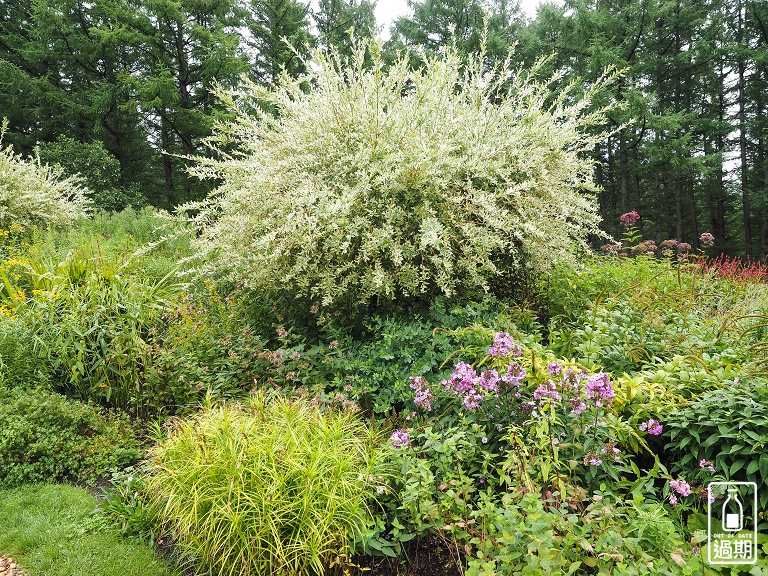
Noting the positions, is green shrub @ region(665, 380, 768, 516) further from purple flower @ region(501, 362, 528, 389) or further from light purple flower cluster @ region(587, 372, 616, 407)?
purple flower @ region(501, 362, 528, 389)

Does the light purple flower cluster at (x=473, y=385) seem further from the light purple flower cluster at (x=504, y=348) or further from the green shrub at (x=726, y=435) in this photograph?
the green shrub at (x=726, y=435)

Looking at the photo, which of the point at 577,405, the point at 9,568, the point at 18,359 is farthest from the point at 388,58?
the point at 9,568

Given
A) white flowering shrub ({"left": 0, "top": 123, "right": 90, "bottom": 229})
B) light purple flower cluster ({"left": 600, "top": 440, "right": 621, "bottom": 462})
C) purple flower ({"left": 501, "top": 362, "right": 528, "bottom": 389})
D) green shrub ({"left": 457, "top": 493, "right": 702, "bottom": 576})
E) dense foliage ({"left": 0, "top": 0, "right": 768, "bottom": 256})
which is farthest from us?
dense foliage ({"left": 0, "top": 0, "right": 768, "bottom": 256})

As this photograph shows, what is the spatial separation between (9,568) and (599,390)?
3.14 m

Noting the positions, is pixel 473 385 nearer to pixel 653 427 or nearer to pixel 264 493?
pixel 653 427

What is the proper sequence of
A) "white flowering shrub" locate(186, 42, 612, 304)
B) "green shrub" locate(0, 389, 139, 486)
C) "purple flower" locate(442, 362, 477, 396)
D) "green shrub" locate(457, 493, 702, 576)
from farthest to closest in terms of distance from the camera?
"white flowering shrub" locate(186, 42, 612, 304)
"green shrub" locate(0, 389, 139, 486)
"purple flower" locate(442, 362, 477, 396)
"green shrub" locate(457, 493, 702, 576)

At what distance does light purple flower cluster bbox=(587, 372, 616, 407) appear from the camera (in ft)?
6.71

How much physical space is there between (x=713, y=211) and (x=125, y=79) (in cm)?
2588

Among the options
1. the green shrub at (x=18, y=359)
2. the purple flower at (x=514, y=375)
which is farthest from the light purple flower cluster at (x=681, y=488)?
the green shrub at (x=18, y=359)

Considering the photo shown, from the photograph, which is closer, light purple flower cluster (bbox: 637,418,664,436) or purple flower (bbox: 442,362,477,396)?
light purple flower cluster (bbox: 637,418,664,436)

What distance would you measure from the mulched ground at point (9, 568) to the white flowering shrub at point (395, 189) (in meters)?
2.26

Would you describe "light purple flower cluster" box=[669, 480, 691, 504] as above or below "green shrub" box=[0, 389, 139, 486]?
above

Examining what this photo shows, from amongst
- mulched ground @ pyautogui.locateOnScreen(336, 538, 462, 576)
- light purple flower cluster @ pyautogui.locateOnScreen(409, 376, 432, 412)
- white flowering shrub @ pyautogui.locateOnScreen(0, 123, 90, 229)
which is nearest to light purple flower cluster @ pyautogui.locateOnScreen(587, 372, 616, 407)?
light purple flower cluster @ pyautogui.locateOnScreen(409, 376, 432, 412)

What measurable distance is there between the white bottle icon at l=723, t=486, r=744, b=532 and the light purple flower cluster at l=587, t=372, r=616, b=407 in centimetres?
57
